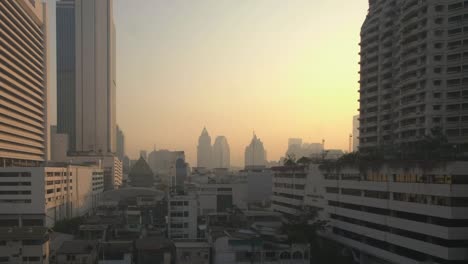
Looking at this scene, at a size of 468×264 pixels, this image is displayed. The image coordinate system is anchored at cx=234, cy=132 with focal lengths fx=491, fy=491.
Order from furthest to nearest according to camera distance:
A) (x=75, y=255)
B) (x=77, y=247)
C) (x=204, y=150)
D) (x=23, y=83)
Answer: (x=204, y=150)
(x=23, y=83)
(x=77, y=247)
(x=75, y=255)

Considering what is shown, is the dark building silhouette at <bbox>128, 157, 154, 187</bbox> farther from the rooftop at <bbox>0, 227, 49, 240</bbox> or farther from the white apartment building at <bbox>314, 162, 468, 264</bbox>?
the rooftop at <bbox>0, 227, 49, 240</bbox>

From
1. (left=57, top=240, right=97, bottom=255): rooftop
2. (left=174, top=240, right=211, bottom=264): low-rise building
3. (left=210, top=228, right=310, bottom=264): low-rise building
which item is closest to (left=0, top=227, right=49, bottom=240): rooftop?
(left=57, top=240, right=97, bottom=255): rooftop

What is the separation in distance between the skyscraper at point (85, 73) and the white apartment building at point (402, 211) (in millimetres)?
94819

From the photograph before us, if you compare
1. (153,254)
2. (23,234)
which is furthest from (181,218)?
(23,234)

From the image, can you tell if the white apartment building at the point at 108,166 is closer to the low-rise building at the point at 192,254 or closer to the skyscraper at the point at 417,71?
the skyscraper at the point at 417,71

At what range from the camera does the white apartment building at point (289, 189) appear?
40.2 metres

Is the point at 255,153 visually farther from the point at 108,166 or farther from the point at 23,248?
the point at 23,248

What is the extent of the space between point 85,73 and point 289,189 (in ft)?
285

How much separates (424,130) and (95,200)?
48.7m

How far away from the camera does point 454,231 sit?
2048cm

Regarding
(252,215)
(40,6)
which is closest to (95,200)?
(40,6)

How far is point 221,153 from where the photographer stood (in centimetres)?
17438

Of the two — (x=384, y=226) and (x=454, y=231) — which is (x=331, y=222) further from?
(x=454, y=231)

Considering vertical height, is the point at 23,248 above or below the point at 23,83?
below
